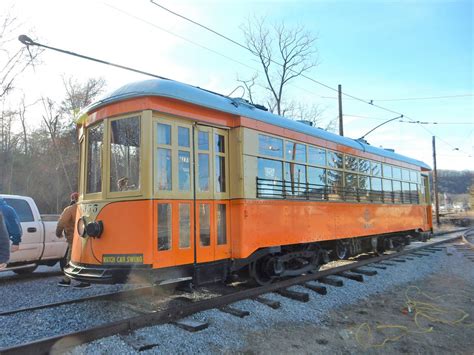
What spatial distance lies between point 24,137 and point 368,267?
34342 mm

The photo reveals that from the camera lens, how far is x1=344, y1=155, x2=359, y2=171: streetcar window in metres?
9.40

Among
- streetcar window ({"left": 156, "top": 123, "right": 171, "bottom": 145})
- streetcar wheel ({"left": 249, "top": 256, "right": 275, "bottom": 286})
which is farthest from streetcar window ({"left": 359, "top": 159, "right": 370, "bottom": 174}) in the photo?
streetcar window ({"left": 156, "top": 123, "right": 171, "bottom": 145})

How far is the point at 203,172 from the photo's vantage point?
19.6 ft

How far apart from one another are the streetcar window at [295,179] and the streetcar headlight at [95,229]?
10.9 feet

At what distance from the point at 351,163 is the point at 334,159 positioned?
3.09ft

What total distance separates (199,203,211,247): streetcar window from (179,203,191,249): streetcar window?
226mm

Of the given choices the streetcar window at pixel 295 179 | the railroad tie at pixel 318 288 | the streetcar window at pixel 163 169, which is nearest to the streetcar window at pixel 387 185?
the streetcar window at pixel 295 179

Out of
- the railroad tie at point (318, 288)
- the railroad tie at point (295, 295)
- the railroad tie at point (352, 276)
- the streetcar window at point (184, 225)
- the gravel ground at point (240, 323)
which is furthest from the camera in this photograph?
the railroad tie at point (352, 276)

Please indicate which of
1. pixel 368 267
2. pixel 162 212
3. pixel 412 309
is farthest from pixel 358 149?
pixel 162 212

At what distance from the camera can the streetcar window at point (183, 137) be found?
5.71 m

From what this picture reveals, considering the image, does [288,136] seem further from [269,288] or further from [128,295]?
[128,295]

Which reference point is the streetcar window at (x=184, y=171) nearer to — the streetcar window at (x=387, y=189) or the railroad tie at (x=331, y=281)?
the railroad tie at (x=331, y=281)

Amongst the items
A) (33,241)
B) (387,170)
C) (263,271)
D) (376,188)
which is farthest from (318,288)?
(33,241)

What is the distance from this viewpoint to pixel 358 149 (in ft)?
32.9
